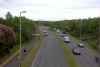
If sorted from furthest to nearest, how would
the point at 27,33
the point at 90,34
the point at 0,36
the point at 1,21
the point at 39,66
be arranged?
the point at 90,34, the point at 27,33, the point at 1,21, the point at 0,36, the point at 39,66

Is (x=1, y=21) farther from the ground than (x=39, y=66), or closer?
farther from the ground

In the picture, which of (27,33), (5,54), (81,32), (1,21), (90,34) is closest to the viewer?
(5,54)

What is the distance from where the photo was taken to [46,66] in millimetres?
42219

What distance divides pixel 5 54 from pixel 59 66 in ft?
53.9

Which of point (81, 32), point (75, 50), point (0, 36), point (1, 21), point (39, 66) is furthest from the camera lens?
point (81, 32)

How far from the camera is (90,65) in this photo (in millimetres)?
43156

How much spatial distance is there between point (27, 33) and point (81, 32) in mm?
33098

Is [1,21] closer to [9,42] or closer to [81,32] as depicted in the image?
[9,42]

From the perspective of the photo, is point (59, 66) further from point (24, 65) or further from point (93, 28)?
point (93, 28)

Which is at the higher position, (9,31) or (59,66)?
(9,31)

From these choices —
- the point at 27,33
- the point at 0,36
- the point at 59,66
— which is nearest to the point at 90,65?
the point at 59,66

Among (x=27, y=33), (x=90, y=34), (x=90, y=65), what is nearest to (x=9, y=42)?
(x=90, y=65)

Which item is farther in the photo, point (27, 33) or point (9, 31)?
point (27, 33)

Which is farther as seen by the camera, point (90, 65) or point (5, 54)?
point (5, 54)
